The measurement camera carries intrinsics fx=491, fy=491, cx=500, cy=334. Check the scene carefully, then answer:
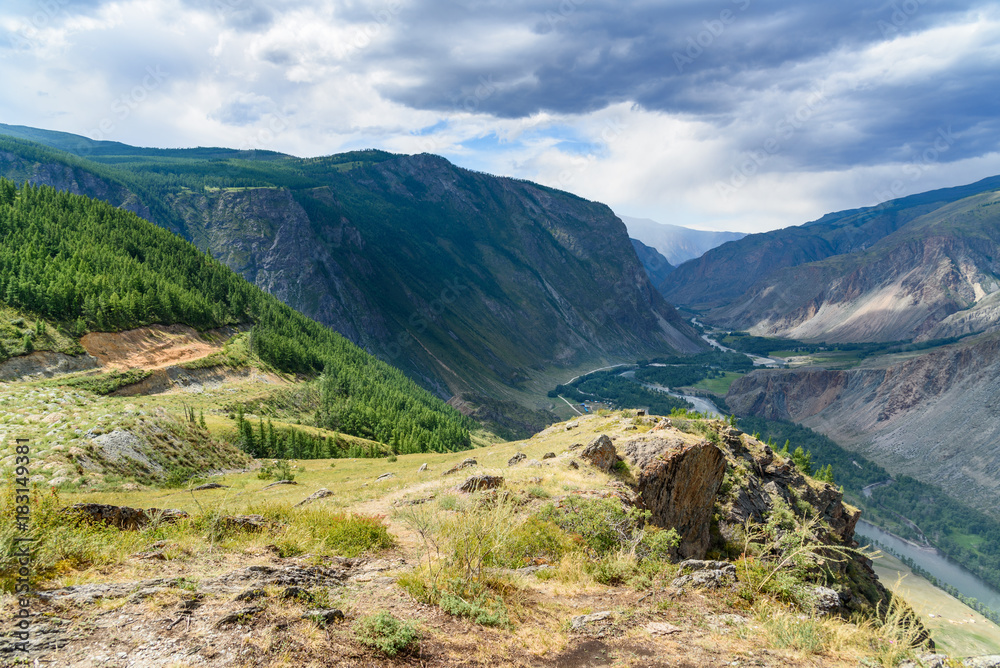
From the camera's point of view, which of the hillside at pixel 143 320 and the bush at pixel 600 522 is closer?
the bush at pixel 600 522

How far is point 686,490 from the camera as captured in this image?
917 inches

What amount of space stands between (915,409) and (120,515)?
19346cm

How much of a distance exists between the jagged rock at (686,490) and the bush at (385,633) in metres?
15.8

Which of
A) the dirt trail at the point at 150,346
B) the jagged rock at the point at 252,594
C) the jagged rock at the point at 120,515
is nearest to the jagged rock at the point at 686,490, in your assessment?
the jagged rock at the point at 252,594

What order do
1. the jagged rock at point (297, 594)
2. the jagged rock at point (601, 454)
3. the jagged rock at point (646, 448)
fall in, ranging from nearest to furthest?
Result: the jagged rock at point (297, 594) < the jagged rock at point (601, 454) < the jagged rock at point (646, 448)

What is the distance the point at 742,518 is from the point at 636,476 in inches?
354

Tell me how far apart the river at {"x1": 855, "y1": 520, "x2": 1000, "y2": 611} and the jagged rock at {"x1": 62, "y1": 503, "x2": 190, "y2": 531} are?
128 meters

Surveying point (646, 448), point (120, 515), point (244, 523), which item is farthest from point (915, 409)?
point (120, 515)

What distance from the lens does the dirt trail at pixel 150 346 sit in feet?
162

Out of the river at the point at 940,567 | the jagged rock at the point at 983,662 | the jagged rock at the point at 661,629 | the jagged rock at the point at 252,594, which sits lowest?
the river at the point at 940,567

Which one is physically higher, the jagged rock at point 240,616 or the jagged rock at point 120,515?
the jagged rock at point 240,616

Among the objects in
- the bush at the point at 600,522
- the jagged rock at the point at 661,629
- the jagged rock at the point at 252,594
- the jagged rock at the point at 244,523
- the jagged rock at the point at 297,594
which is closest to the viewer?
the jagged rock at the point at 252,594

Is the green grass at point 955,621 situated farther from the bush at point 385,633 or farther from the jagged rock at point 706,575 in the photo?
the bush at point 385,633

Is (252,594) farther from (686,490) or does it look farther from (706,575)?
(686,490)
